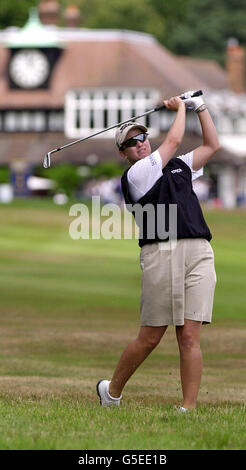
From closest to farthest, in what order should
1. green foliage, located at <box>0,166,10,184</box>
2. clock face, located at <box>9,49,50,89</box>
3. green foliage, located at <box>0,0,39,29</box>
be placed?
green foliage, located at <box>0,166,10,184</box>
clock face, located at <box>9,49,50,89</box>
green foliage, located at <box>0,0,39,29</box>

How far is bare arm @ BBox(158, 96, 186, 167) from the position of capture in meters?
8.64

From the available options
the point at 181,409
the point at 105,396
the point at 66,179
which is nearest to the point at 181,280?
the point at 181,409

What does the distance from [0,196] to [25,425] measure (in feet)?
201

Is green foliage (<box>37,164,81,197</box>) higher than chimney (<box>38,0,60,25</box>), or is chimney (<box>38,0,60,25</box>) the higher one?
chimney (<box>38,0,60,25</box>)

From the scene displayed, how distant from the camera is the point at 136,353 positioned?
29.8 feet

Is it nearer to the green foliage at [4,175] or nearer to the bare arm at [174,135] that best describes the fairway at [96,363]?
the bare arm at [174,135]

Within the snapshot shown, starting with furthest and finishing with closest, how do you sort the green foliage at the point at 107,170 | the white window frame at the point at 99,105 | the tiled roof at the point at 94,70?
1. the tiled roof at the point at 94,70
2. the white window frame at the point at 99,105
3. the green foliage at the point at 107,170

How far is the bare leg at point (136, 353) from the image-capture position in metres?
8.96

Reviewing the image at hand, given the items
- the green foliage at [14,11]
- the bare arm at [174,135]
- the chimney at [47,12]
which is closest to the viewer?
the bare arm at [174,135]

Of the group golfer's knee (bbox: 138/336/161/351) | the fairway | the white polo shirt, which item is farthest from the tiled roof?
the white polo shirt

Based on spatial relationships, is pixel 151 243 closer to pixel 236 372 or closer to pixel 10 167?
pixel 236 372

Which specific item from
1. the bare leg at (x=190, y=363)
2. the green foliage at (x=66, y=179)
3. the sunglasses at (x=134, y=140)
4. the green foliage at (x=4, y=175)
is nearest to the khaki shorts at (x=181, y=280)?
the bare leg at (x=190, y=363)

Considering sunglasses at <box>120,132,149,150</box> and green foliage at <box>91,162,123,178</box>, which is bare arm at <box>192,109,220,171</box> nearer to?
sunglasses at <box>120,132,149,150</box>

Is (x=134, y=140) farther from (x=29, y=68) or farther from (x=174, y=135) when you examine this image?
(x=29, y=68)
